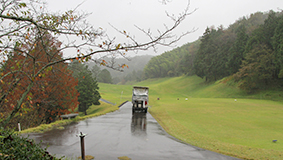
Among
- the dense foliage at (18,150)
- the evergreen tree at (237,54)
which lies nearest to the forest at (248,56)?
the evergreen tree at (237,54)

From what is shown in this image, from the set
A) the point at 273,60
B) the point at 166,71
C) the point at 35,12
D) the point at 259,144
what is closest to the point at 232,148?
the point at 259,144

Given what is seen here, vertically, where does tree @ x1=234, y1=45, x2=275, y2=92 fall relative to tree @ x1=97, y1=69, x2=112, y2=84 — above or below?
below

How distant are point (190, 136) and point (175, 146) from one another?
2.49 metres

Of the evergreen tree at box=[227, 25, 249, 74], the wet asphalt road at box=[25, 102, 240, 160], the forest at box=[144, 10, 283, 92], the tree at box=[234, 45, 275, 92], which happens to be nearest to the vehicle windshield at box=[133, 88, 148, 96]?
the wet asphalt road at box=[25, 102, 240, 160]

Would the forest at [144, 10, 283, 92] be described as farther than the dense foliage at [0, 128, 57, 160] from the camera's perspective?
Yes

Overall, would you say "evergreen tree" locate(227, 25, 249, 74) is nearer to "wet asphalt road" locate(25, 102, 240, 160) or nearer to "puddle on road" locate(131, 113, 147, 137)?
"puddle on road" locate(131, 113, 147, 137)

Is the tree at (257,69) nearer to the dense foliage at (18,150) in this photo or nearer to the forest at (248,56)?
the forest at (248,56)

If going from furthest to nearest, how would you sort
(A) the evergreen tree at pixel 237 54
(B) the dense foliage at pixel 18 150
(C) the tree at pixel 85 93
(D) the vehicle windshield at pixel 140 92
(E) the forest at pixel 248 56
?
(A) the evergreen tree at pixel 237 54
(E) the forest at pixel 248 56
(C) the tree at pixel 85 93
(D) the vehicle windshield at pixel 140 92
(B) the dense foliage at pixel 18 150

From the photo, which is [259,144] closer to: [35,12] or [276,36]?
[35,12]

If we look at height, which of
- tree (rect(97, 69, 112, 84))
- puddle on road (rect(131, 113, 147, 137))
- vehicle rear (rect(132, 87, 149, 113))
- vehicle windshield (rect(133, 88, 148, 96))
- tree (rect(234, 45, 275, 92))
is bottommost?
puddle on road (rect(131, 113, 147, 137))

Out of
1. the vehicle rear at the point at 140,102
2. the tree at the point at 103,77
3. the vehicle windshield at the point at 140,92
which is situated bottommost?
the vehicle rear at the point at 140,102

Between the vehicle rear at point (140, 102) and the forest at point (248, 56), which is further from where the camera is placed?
the forest at point (248, 56)

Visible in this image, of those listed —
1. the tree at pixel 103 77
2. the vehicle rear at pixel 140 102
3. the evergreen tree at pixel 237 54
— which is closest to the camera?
the vehicle rear at pixel 140 102

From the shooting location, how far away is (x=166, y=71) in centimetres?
15050
